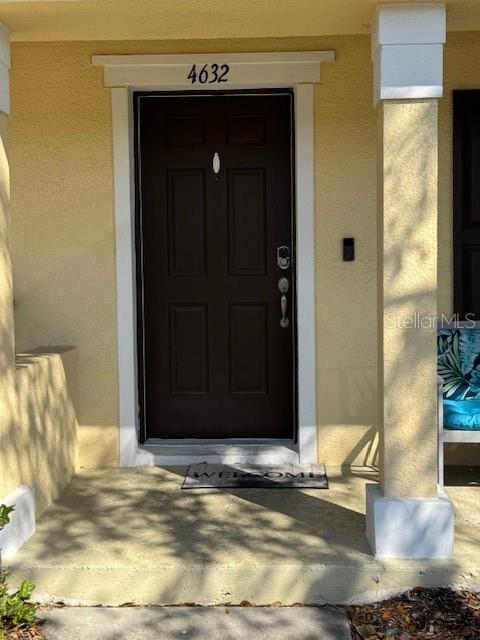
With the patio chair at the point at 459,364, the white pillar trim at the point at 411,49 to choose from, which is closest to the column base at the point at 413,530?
the patio chair at the point at 459,364

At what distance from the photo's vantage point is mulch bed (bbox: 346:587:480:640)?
11.2ft

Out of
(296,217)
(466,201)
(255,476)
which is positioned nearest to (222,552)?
(255,476)

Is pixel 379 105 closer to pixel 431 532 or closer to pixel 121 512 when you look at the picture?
pixel 431 532

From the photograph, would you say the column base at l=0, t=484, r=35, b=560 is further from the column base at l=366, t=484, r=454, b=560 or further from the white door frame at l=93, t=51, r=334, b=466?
the column base at l=366, t=484, r=454, b=560

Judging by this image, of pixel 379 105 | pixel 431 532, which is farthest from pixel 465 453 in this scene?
pixel 379 105

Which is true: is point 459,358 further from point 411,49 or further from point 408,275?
point 411,49

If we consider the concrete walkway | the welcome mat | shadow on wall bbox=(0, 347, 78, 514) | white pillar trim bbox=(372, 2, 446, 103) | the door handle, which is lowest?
the concrete walkway

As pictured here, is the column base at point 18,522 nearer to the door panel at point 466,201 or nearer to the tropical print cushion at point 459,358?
the tropical print cushion at point 459,358

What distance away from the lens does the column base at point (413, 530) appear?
3826 mm

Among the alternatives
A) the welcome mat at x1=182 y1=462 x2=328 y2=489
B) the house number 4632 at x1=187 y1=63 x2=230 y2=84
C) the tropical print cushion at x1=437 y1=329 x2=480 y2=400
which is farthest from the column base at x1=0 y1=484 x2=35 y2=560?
the house number 4632 at x1=187 y1=63 x2=230 y2=84

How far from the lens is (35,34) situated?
13.7ft

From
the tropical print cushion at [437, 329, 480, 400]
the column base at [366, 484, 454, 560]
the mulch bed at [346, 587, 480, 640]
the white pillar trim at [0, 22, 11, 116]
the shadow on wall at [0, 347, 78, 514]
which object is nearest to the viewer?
the mulch bed at [346, 587, 480, 640]

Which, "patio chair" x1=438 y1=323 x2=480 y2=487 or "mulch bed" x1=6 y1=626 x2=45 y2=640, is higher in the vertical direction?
"patio chair" x1=438 y1=323 x2=480 y2=487

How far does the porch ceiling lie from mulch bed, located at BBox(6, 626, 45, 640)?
8.98 ft
